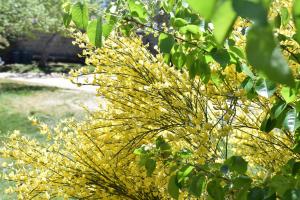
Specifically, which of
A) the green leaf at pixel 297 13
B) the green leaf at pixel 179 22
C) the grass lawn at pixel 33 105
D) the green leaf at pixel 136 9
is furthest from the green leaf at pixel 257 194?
the grass lawn at pixel 33 105

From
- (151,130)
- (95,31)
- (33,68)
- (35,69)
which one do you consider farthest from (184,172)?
(33,68)

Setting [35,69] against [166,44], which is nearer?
[166,44]

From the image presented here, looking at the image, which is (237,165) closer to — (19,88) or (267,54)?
(267,54)

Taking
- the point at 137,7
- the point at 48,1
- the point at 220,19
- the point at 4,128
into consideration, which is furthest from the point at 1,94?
the point at 220,19

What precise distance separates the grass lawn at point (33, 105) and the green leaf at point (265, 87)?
9213 mm

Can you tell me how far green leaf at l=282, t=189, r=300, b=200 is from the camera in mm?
1051

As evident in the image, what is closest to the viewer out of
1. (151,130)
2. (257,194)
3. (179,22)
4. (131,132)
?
(257,194)

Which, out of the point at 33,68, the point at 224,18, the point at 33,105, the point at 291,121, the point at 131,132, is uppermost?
the point at 224,18

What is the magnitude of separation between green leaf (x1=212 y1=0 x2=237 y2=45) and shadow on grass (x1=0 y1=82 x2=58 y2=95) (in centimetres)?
1603

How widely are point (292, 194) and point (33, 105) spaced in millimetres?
13372

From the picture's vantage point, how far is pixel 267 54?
35 cm

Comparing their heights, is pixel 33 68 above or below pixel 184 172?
below

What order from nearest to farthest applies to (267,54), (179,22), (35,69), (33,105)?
(267,54)
(179,22)
(33,105)
(35,69)

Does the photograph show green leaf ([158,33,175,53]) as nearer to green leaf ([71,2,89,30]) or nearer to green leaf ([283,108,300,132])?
green leaf ([71,2,89,30])
